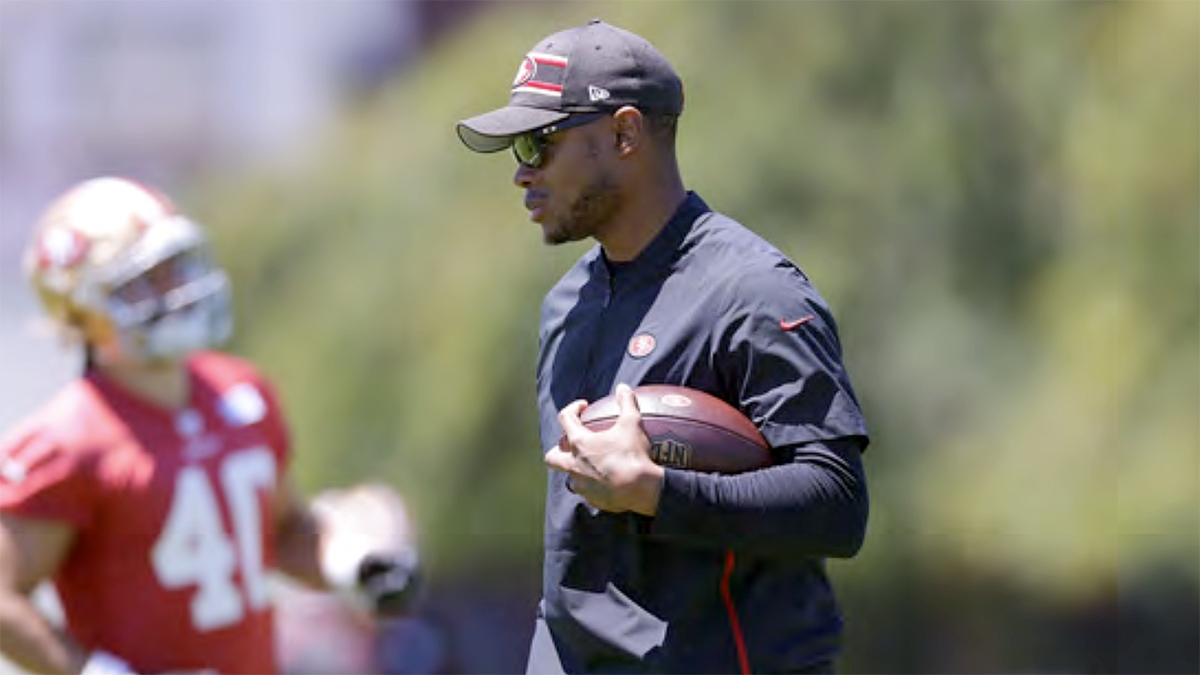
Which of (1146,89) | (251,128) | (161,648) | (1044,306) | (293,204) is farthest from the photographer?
(251,128)

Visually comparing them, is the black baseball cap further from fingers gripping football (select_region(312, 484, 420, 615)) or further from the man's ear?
fingers gripping football (select_region(312, 484, 420, 615))

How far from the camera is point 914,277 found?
1043 centimetres

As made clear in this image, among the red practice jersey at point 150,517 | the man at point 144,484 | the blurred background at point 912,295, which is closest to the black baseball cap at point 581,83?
the man at point 144,484

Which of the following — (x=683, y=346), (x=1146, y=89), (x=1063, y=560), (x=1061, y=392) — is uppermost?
A: (x=683, y=346)

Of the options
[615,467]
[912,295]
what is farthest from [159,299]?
[912,295]

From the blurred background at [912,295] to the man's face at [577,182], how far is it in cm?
576

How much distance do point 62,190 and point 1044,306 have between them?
22.3ft

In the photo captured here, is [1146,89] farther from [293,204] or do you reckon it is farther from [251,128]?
[251,128]

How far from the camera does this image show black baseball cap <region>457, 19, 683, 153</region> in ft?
12.4

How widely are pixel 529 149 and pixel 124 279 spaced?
766 millimetres

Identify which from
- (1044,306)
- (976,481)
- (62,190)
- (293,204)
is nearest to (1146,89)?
(1044,306)

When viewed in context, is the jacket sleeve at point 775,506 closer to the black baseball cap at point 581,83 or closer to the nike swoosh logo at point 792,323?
the nike swoosh logo at point 792,323

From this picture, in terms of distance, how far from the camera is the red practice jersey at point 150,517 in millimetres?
3791

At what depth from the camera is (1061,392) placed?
9.84 meters
